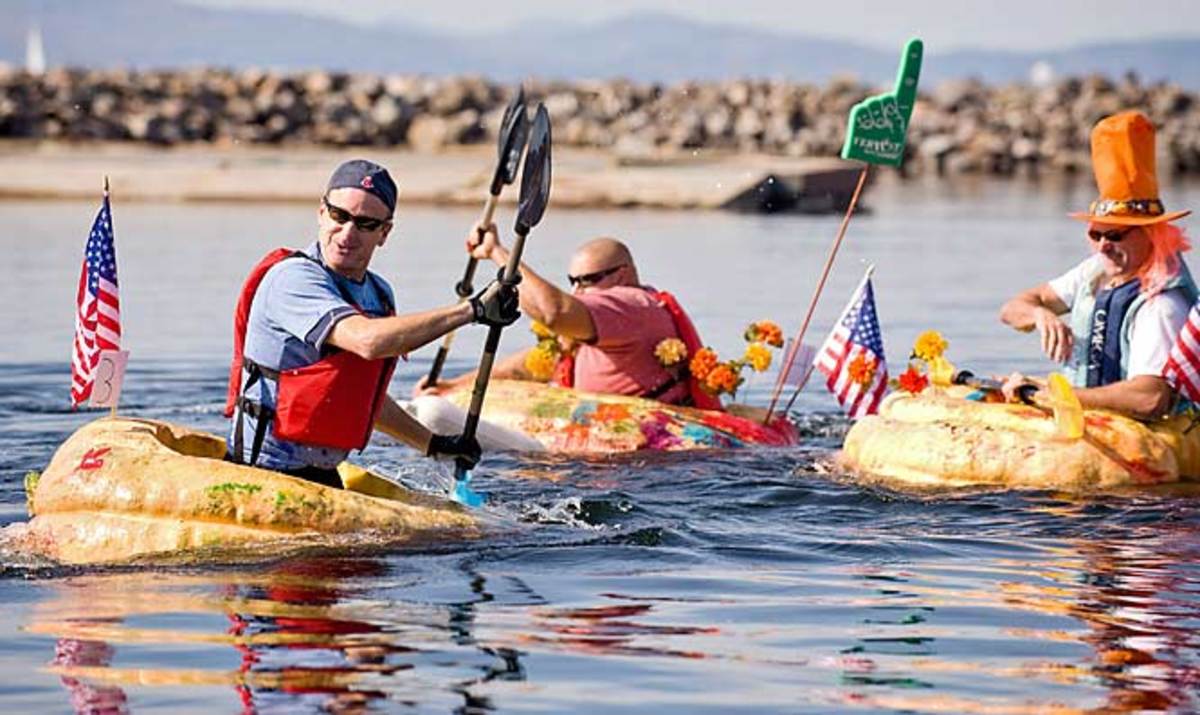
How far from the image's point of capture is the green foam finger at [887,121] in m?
13.8

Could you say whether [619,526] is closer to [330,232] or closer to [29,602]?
[330,232]

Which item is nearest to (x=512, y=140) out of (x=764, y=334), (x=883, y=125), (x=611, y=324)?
(x=611, y=324)

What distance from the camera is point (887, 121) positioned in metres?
14.0

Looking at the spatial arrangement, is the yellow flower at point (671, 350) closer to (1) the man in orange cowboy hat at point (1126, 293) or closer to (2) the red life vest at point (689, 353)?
(2) the red life vest at point (689, 353)

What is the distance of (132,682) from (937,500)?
485 centimetres

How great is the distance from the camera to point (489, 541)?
9633mm

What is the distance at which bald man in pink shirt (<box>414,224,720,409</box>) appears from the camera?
42.4 feet

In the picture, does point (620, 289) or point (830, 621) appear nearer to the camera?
point (830, 621)

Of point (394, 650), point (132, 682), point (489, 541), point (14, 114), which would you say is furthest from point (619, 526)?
point (14, 114)

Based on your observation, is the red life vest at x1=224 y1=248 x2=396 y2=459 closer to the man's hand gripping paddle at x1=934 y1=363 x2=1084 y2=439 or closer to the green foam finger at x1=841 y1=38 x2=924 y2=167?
the man's hand gripping paddle at x1=934 y1=363 x2=1084 y2=439

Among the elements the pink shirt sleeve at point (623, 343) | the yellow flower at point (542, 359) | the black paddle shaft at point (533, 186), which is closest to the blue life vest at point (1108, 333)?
the pink shirt sleeve at point (623, 343)

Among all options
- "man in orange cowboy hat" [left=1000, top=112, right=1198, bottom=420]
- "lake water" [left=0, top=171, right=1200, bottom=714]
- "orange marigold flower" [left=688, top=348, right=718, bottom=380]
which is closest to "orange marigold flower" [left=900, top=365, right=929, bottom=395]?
"lake water" [left=0, top=171, right=1200, bottom=714]

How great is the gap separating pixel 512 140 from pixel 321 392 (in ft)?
4.30

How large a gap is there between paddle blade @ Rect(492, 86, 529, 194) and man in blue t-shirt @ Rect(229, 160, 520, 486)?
596mm
